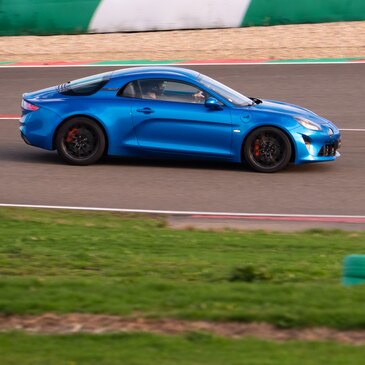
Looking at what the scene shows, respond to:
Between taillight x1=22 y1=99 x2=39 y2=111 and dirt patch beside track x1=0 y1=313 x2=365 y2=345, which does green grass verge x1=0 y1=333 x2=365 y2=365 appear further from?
taillight x1=22 y1=99 x2=39 y2=111

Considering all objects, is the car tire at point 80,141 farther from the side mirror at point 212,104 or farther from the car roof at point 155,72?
the side mirror at point 212,104

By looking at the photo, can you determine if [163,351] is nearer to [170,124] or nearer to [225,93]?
[170,124]

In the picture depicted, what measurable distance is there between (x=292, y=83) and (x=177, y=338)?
43.4 feet

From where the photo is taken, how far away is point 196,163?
1313cm

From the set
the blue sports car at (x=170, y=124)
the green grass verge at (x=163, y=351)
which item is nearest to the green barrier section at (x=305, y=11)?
the blue sports car at (x=170, y=124)

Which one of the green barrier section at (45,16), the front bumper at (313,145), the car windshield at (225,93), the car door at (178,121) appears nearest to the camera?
the front bumper at (313,145)

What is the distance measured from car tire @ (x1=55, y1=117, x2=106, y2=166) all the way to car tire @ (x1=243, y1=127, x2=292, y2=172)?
6.46 feet

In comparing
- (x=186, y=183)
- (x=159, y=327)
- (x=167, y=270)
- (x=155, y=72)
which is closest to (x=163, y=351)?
(x=159, y=327)

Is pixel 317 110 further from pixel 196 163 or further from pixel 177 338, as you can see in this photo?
pixel 177 338

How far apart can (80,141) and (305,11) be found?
35.3ft

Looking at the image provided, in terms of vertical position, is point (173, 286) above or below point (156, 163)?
below

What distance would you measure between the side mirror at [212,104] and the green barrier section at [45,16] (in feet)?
33.8

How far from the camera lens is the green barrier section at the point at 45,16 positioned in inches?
867

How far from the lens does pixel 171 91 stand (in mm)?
12430
